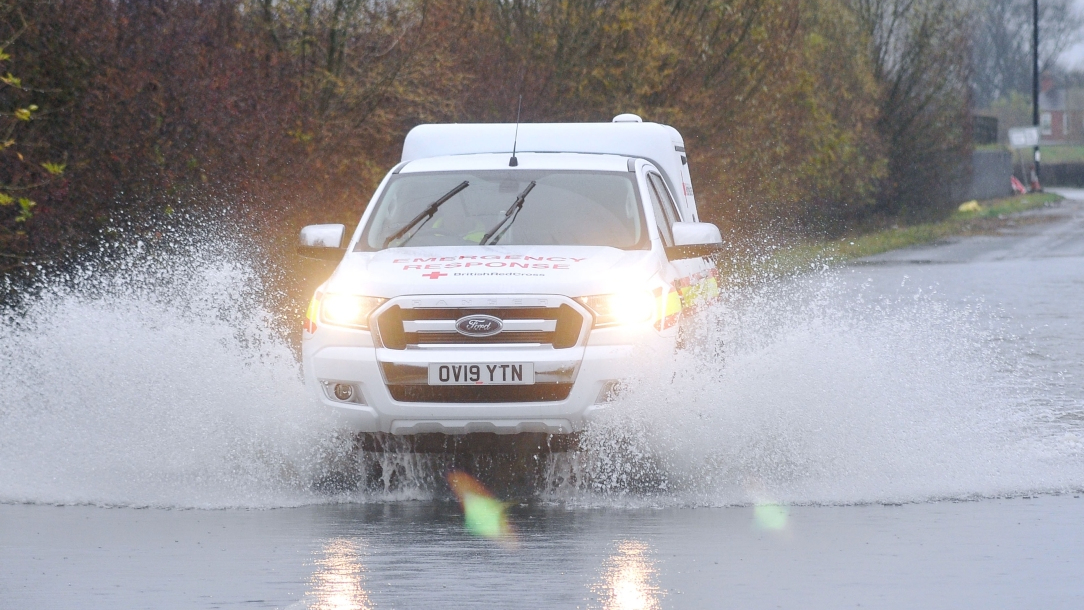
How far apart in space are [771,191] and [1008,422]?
65.8ft

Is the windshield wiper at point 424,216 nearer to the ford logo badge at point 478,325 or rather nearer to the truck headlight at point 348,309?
the truck headlight at point 348,309

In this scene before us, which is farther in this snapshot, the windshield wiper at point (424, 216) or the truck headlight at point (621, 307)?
the windshield wiper at point (424, 216)

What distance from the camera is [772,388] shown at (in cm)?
981

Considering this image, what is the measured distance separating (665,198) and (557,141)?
4.15ft

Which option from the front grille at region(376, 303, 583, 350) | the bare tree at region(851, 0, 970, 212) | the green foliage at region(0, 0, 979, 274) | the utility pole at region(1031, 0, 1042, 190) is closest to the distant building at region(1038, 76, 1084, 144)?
the utility pole at region(1031, 0, 1042, 190)

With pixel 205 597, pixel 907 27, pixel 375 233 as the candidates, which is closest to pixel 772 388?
pixel 375 233

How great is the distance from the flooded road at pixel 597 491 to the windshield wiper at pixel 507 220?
1.28m

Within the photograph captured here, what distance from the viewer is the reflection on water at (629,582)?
6172 mm

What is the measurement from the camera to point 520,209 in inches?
394

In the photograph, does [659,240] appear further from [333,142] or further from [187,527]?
[333,142]

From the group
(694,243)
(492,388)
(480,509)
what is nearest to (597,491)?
(480,509)

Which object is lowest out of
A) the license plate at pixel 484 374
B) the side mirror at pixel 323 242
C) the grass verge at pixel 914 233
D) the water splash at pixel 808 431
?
the grass verge at pixel 914 233

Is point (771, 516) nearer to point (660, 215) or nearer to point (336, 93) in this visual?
point (660, 215)

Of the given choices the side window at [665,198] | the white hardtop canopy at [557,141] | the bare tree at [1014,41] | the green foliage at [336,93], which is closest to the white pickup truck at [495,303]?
the side window at [665,198]
